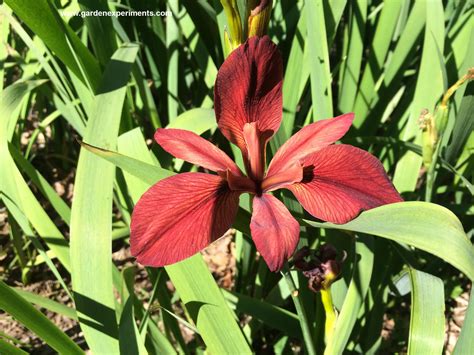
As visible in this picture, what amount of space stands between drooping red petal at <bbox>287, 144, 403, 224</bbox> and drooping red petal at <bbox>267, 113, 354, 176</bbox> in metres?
0.02

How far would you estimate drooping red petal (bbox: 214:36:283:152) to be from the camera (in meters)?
0.69

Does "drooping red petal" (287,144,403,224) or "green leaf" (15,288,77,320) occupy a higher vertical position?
"drooping red petal" (287,144,403,224)

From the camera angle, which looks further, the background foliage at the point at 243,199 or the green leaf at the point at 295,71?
the green leaf at the point at 295,71

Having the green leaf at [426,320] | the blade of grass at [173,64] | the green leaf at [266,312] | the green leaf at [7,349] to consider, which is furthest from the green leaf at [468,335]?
the blade of grass at [173,64]

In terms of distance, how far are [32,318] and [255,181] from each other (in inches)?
15.0

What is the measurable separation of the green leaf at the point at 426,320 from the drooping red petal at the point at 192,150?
323mm

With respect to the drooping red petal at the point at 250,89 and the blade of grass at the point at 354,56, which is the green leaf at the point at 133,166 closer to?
the drooping red petal at the point at 250,89

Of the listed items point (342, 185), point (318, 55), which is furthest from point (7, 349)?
point (318, 55)

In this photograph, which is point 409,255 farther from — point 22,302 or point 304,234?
point 22,302

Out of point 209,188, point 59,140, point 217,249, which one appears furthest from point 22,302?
point 59,140

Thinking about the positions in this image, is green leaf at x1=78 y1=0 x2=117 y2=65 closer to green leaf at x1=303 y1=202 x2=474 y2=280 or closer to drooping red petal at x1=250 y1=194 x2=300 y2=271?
drooping red petal at x1=250 y1=194 x2=300 y2=271

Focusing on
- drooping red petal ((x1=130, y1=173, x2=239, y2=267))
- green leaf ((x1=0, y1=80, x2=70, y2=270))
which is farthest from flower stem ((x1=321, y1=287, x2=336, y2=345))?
green leaf ((x1=0, y1=80, x2=70, y2=270))

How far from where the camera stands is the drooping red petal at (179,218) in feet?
2.05

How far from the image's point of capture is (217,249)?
1790mm
